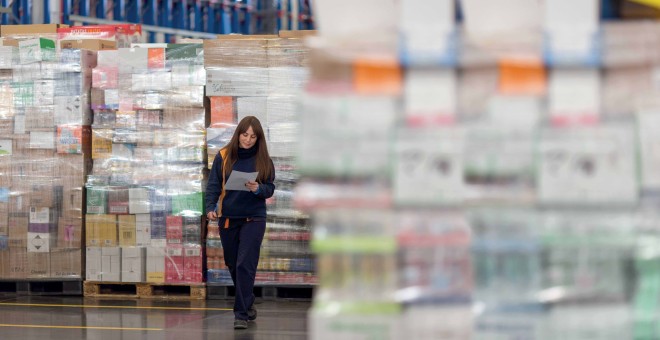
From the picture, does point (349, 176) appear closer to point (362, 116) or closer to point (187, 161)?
point (362, 116)

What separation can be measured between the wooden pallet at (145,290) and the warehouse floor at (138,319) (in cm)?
14

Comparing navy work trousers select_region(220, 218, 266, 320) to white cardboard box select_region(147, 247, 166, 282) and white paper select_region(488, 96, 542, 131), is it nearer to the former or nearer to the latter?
white cardboard box select_region(147, 247, 166, 282)

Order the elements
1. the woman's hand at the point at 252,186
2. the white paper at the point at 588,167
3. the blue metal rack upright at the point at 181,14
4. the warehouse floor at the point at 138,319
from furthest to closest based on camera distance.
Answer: the blue metal rack upright at the point at 181,14 → the warehouse floor at the point at 138,319 → the woman's hand at the point at 252,186 → the white paper at the point at 588,167

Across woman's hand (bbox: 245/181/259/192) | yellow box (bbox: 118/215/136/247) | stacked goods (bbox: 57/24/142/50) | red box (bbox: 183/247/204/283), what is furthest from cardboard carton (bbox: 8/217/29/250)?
woman's hand (bbox: 245/181/259/192)

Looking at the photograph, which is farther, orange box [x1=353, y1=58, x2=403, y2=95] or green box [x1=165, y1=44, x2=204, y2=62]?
green box [x1=165, y1=44, x2=204, y2=62]

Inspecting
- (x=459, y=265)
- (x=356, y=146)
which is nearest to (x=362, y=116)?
(x=356, y=146)

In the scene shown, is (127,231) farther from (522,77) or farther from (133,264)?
(522,77)

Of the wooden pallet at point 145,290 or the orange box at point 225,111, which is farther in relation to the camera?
the wooden pallet at point 145,290

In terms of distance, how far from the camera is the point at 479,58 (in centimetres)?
381

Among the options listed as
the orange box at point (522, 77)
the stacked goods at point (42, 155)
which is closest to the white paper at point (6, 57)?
the stacked goods at point (42, 155)

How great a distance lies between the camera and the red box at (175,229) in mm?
11156

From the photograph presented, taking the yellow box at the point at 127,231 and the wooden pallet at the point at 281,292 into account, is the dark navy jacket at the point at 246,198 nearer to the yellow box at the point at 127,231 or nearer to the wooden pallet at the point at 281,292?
the wooden pallet at the point at 281,292

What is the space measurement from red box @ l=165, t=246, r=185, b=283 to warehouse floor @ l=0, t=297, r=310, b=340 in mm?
237

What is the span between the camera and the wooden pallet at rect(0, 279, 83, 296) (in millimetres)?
11656
